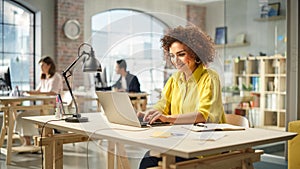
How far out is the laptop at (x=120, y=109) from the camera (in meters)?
2.20

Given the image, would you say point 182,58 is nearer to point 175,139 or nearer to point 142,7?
point 175,139

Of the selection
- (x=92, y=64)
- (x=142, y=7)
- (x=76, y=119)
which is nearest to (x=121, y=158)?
(x=76, y=119)

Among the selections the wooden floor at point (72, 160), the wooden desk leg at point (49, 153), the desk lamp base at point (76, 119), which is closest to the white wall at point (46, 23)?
the wooden floor at point (72, 160)

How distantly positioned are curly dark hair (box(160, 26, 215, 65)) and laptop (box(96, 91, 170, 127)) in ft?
1.58

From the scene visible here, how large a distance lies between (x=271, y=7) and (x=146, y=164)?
3182 millimetres

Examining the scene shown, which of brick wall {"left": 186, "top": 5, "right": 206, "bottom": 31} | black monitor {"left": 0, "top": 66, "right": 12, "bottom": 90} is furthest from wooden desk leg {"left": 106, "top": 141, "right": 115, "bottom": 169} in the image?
brick wall {"left": 186, "top": 5, "right": 206, "bottom": 31}

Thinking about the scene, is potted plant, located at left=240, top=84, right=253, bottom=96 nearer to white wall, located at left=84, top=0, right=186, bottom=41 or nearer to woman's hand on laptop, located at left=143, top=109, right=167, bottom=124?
white wall, located at left=84, top=0, right=186, bottom=41

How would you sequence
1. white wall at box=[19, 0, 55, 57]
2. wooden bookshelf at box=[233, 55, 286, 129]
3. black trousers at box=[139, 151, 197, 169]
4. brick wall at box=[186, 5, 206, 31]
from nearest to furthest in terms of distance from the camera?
black trousers at box=[139, 151, 197, 169]
wooden bookshelf at box=[233, 55, 286, 129]
white wall at box=[19, 0, 55, 57]
brick wall at box=[186, 5, 206, 31]

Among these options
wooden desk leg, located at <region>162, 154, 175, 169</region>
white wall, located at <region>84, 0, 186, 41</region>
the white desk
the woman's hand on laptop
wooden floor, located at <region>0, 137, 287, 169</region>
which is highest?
white wall, located at <region>84, 0, 186, 41</region>

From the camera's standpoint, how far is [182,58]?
8.12 feet

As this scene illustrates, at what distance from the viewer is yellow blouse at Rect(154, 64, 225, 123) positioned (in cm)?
229

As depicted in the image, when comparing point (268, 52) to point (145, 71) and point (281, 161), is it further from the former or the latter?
point (145, 71)

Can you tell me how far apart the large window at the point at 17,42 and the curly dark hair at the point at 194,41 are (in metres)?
4.83

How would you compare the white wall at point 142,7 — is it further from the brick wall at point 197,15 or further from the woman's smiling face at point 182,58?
the woman's smiling face at point 182,58
